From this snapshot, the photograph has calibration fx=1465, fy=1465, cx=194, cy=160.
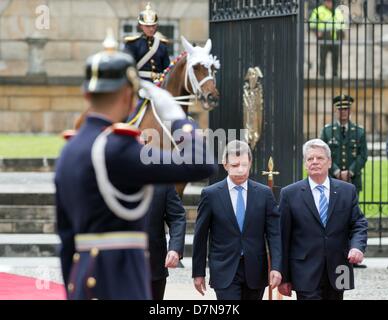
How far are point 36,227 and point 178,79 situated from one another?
2569 mm

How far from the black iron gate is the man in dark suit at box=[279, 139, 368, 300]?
4583 millimetres

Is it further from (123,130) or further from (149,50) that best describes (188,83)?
(123,130)

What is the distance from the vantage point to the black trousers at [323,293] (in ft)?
32.8

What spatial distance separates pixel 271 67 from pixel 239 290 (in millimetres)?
5659

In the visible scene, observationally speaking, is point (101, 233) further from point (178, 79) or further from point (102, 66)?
point (178, 79)

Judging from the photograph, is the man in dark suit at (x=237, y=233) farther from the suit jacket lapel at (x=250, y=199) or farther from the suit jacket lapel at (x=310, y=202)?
the suit jacket lapel at (x=310, y=202)

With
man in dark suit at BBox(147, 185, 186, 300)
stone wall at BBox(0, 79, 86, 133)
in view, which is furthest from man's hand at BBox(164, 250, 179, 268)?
stone wall at BBox(0, 79, 86, 133)

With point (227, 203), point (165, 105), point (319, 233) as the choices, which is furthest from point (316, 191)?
point (165, 105)

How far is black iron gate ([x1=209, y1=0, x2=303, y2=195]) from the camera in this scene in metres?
14.8

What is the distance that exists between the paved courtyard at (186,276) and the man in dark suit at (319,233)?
3020 millimetres

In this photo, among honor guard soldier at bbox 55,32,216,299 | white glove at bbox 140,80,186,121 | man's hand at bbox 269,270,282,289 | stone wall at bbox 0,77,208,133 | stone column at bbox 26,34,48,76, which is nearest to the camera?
honor guard soldier at bbox 55,32,216,299

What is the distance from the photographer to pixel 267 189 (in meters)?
10.0

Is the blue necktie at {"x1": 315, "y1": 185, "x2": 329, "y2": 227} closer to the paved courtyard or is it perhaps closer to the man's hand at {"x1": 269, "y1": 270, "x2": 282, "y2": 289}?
the man's hand at {"x1": 269, "y1": 270, "x2": 282, "y2": 289}

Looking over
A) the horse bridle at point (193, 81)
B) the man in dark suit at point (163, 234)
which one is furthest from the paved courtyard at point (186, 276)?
the man in dark suit at point (163, 234)
